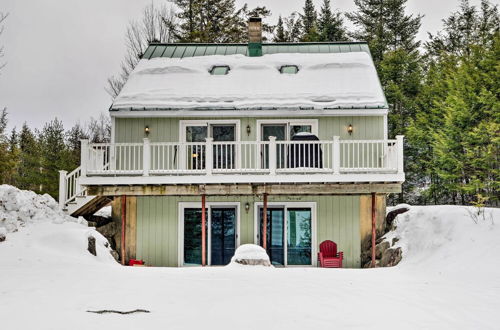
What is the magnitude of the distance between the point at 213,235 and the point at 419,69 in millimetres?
16249

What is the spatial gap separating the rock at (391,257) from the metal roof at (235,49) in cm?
756

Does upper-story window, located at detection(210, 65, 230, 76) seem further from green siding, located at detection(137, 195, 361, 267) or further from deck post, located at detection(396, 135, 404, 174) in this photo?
deck post, located at detection(396, 135, 404, 174)

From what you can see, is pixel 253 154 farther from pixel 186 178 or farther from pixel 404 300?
pixel 404 300

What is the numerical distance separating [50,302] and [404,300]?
17.8ft

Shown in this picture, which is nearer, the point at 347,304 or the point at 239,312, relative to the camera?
the point at 239,312

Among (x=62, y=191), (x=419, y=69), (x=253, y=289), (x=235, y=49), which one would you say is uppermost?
(x=419, y=69)

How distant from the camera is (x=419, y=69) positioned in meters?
23.7

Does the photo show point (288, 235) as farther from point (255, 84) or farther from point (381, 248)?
point (255, 84)

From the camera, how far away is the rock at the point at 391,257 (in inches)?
454

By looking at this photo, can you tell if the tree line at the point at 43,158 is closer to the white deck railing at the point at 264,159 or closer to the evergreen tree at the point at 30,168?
the evergreen tree at the point at 30,168

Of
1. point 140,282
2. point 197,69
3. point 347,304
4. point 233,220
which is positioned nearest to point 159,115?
point 197,69

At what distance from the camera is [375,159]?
43.2 feet

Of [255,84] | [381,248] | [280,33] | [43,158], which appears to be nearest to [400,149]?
[381,248]

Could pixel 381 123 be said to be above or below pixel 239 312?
above
